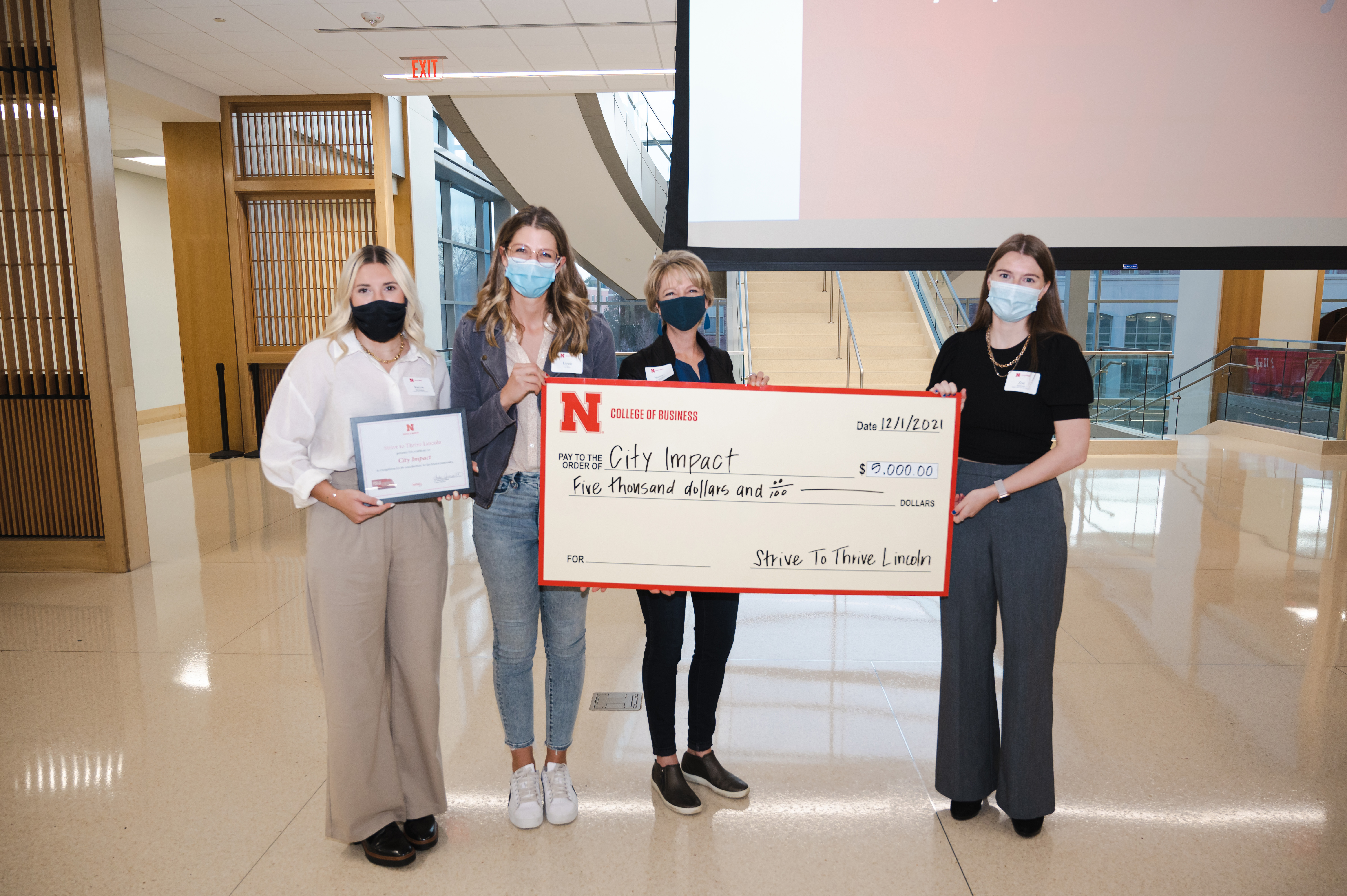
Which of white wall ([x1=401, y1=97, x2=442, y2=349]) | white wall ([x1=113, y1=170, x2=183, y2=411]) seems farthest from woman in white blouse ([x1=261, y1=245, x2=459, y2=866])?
white wall ([x1=113, y1=170, x2=183, y2=411])

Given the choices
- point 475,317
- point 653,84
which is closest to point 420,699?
point 475,317

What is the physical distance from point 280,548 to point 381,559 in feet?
11.2

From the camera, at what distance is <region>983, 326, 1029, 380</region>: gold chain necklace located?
6.64ft

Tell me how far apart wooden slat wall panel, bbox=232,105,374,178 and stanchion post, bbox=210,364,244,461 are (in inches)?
80.4

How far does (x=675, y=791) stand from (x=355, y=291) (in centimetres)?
161

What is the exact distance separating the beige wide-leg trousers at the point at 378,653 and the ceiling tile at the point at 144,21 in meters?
5.81

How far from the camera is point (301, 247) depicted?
322 inches

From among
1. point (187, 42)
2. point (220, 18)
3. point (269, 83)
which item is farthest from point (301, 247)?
point (220, 18)

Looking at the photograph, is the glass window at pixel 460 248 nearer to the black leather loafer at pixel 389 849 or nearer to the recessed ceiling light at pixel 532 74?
the recessed ceiling light at pixel 532 74

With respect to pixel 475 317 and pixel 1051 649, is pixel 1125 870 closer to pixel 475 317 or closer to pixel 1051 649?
pixel 1051 649

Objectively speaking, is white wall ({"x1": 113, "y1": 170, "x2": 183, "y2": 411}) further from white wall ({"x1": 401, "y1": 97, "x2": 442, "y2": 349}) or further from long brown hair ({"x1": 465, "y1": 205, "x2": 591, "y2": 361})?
long brown hair ({"x1": 465, "y1": 205, "x2": 591, "y2": 361})

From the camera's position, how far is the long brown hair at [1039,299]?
2000mm

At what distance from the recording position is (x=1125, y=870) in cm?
199

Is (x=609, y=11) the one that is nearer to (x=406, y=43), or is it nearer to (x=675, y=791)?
(x=406, y=43)
